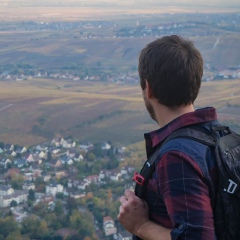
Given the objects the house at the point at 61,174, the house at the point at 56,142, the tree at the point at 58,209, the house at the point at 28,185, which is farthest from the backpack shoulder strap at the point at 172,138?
the house at the point at 56,142

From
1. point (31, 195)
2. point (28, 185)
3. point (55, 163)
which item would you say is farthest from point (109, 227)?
point (55, 163)

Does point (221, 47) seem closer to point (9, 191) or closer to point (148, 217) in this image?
point (9, 191)

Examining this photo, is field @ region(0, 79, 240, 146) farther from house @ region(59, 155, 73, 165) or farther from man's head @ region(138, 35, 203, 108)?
man's head @ region(138, 35, 203, 108)

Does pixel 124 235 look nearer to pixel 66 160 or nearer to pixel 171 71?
pixel 171 71

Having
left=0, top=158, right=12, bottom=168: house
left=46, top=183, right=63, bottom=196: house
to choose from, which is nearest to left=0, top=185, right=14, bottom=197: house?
left=46, top=183, right=63, bottom=196: house

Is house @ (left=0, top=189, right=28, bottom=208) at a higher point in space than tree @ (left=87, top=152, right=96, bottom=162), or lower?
higher

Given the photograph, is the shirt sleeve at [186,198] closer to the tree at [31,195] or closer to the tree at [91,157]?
the tree at [31,195]
